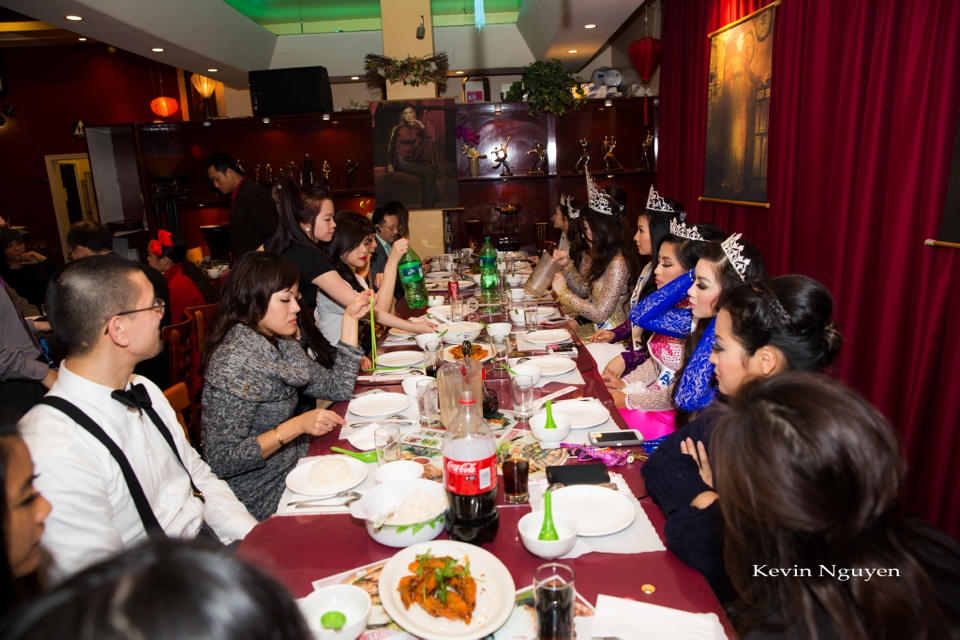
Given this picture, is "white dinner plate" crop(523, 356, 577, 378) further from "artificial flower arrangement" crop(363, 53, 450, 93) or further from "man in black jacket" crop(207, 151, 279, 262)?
"artificial flower arrangement" crop(363, 53, 450, 93)

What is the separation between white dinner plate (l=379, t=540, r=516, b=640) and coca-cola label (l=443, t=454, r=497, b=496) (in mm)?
114

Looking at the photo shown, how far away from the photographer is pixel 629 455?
1.77m

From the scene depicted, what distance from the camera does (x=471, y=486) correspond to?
132cm

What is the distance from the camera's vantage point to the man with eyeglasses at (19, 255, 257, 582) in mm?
1352

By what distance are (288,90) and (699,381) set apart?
6.67m

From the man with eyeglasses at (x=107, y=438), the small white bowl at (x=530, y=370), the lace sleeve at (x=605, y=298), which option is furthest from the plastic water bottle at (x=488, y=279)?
the man with eyeglasses at (x=107, y=438)

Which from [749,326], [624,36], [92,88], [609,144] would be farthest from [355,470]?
[92,88]

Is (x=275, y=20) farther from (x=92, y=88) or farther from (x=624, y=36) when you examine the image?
(x=624, y=36)

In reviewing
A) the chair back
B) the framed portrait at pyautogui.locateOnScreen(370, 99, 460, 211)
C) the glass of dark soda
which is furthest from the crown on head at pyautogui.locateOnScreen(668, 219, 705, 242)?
the framed portrait at pyautogui.locateOnScreen(370, 99, 460, 211)

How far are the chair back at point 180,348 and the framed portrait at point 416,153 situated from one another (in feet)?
13.9

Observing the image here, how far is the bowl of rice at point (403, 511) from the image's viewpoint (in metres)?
1.34

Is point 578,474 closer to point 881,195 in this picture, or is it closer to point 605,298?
point 605,298

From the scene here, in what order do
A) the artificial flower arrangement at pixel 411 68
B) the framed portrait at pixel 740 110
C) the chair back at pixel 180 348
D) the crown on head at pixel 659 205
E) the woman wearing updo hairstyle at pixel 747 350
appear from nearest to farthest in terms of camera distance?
the woman wearing updo hairstyle at pixel 747 350
the chair back at pixel 180 348
the crown on head at pixel 659 205
the framed portrait at pixel 740 110
the artificial flower arrangement at pixel 411 68

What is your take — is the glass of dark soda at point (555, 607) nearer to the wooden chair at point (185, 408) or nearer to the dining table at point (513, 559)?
the dining table at point (513, 559)
